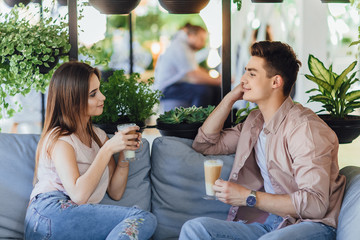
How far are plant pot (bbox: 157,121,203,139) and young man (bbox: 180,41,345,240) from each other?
117 millimetres

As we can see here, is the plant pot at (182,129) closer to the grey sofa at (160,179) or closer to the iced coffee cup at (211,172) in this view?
the grey sofa at (160,179)

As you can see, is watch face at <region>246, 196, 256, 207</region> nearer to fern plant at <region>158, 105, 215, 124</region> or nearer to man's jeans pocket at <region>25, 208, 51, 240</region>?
fern plant at <region>158, 105, 215, 124</region>

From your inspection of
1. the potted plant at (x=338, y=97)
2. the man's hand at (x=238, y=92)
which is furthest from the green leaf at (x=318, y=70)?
the man's hand at (x=238, y=92)

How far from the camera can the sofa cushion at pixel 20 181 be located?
2.25 meters

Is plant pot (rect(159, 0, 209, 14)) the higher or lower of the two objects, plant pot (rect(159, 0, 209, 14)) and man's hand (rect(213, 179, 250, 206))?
the higher

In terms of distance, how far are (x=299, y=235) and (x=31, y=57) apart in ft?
5.15

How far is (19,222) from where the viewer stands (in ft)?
7.41

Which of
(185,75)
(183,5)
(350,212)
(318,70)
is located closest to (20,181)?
(183,5)

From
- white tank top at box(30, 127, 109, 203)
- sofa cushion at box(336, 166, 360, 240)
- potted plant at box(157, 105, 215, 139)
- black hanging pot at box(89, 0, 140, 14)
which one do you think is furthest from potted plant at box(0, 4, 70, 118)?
sofa cushion at box(336, 166, 360, 240)

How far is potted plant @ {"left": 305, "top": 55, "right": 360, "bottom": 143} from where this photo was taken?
8.22 ft

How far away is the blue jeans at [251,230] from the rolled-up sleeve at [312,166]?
7 centimetres

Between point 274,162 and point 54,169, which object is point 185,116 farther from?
point 54,169

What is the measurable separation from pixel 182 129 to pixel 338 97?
857 mm

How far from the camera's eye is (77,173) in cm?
206
